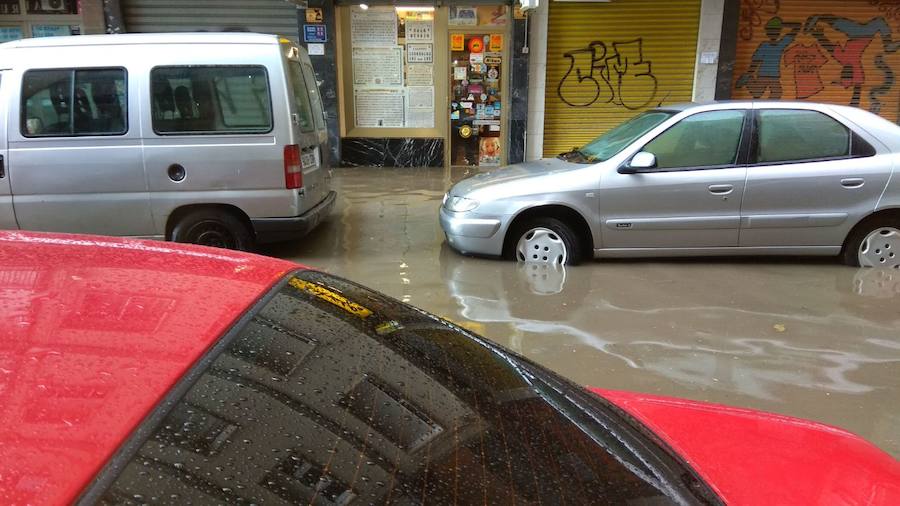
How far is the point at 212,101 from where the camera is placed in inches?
228

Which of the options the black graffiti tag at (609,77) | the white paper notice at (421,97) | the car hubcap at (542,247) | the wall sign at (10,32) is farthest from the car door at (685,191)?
the wall sign at (10,32)

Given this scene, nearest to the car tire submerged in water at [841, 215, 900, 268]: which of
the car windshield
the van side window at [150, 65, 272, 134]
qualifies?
the car windshield

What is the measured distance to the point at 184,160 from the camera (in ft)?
18.9

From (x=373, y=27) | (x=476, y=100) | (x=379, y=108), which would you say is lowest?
(x=379, y=108)

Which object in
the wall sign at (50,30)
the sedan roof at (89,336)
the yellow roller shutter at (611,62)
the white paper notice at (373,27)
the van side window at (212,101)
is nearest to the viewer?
the sedan roof at (89,336)

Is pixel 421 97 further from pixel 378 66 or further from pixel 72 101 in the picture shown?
pixel 72 101

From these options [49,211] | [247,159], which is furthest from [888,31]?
[49,211]

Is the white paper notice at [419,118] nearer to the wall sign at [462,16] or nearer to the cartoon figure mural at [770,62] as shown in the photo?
the wall sign at [462,16]

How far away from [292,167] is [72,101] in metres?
2.01

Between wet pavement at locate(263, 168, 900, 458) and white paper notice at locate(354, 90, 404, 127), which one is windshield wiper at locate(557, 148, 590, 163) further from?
white paper notice at locate(354, 90, 404, 127)

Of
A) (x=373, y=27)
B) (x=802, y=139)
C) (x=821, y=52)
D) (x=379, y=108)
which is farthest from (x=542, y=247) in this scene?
(x=821, y=52)

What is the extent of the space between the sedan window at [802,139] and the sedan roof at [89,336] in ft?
17.5

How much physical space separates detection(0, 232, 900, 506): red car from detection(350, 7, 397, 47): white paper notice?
35.7ft

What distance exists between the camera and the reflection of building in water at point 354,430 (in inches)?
39.4
